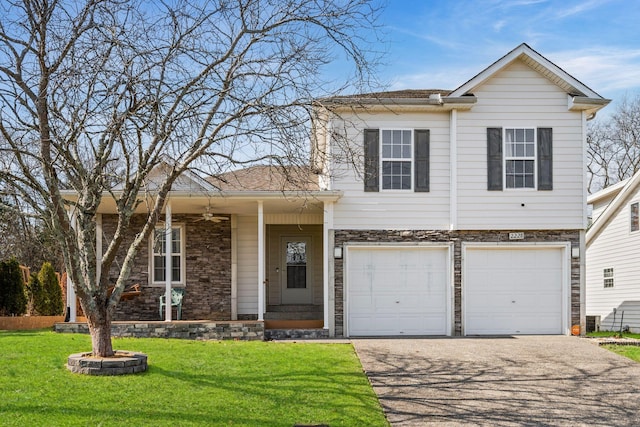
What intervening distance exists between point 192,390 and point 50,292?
41.3 feet

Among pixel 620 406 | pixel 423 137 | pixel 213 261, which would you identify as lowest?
pixel 620 406

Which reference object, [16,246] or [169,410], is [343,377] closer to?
[169,410]

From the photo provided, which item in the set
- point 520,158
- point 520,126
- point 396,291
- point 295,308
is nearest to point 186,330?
point 295,308

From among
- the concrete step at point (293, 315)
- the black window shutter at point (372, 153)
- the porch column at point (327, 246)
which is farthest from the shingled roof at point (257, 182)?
the concrete step at point (293, 315)

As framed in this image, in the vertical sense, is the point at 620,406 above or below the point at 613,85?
below

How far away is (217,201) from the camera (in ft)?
54.5

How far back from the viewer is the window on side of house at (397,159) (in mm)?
16516

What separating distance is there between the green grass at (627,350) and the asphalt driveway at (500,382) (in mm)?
241

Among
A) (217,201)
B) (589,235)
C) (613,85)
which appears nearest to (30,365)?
(217,201)

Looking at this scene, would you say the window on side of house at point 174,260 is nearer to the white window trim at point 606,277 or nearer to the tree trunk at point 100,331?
the tree trunk at point 100,331

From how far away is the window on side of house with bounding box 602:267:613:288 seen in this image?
22.8 meters

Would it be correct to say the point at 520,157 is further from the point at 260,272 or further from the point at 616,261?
the point at 616,261

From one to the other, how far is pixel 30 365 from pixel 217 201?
268 inches

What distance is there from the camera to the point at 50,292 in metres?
20.7
